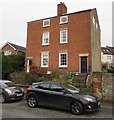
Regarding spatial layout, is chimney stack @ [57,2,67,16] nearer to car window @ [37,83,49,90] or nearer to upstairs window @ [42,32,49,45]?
upstairs window @ [42,32,49,45]

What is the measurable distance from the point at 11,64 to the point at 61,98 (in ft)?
65.2

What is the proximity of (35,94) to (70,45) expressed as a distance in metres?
12.9

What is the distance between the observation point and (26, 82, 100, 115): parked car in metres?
9.28

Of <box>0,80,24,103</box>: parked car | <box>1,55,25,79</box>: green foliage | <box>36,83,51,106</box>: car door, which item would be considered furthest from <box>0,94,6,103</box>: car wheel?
<box>1,55,25,79</box>: green foliage

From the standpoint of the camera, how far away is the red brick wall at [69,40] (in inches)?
870

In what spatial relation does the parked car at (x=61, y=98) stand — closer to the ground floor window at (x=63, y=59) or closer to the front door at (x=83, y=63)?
the front door at (x=83, y=63)

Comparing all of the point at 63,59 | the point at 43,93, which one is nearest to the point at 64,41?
the point at 63,59

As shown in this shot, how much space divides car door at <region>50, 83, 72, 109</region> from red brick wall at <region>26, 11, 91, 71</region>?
11482 millimetres

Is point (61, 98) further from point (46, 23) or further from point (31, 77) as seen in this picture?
point (46, 23)

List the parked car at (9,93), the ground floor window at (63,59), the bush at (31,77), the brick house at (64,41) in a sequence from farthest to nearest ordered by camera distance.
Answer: the ground floor window at (63,59) → the brick house at (64,41) → the bush at (31,77) → the parked car at (9,93)

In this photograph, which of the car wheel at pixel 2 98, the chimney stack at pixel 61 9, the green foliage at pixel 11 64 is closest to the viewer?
the car wheel at pixel 2 98

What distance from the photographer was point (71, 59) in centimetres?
2255

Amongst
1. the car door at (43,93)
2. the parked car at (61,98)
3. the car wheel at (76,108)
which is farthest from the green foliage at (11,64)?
the car wheel at (76,108)

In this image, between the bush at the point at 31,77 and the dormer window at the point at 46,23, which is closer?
the bush at the point at 31,77
